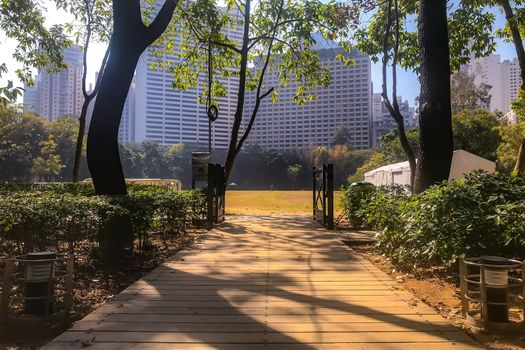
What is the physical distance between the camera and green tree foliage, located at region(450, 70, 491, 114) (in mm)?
57156

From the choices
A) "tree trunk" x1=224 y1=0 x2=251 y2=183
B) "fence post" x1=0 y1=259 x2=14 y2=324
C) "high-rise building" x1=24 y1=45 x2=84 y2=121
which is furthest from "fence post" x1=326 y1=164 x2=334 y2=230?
"high-rise building" x1=24 y1=45 x2=84 y2=121

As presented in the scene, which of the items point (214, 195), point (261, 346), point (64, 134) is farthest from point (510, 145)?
point (64, 134)

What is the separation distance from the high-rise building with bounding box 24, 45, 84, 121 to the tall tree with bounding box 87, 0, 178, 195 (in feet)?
119

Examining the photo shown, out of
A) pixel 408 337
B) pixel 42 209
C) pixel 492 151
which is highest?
pixel 492 151

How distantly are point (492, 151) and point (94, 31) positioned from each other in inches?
1419

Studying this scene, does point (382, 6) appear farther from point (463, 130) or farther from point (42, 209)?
point (463, 130)

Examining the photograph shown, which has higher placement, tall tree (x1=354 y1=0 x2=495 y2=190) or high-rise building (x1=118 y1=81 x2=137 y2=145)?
high-rise building (x1=118 y1=81 x2=137 y2=145)

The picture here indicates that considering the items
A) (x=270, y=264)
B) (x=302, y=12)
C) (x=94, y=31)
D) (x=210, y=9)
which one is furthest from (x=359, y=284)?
(x=94, y=31)

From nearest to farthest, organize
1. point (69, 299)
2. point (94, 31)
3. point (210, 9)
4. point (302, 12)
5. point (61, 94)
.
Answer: point (69, 299), point (210, 9), point (302, 12), point (94, 31), point (61, 94)

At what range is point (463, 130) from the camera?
137 feet

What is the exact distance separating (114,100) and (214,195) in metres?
4.93

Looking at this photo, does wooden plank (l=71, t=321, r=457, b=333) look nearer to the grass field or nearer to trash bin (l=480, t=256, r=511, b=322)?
trash bin (l=480, t=256, r=511, b=322)

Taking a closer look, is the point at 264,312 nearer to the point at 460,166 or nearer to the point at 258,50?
the point at 258,50

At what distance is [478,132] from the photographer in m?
41.6
